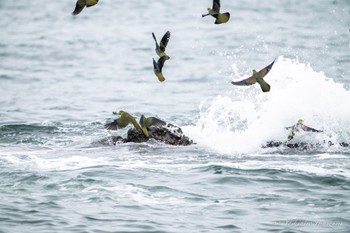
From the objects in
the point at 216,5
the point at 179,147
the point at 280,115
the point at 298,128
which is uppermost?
the point at 216,5

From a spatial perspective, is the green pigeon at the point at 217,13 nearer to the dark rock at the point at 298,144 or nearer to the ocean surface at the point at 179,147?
the ocean surface at the point at 179,147

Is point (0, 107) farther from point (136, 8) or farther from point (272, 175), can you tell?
point (136, 8)

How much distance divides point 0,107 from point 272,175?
416 inches

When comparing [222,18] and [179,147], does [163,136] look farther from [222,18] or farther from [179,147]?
[222,18]

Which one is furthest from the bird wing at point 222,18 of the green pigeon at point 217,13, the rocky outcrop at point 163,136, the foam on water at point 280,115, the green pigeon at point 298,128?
the green pigeon at point 298,128

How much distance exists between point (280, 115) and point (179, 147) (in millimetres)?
2523

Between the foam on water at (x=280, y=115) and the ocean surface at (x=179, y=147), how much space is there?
0.03 meters

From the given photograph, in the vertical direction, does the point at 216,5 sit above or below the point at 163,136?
above

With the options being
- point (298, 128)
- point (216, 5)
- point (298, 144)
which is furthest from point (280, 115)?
point (216, 5)

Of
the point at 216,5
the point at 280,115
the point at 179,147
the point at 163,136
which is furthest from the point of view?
the point at 280,115

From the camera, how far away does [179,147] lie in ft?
51.1

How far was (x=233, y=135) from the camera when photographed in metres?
16.7

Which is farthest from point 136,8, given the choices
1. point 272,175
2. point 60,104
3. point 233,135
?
point 272,175

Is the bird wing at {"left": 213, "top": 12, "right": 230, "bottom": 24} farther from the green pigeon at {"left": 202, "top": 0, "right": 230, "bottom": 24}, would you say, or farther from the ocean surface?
the ocean surface
